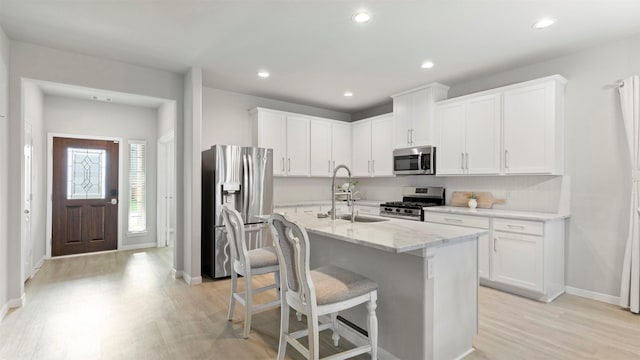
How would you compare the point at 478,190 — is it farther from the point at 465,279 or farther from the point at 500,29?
the point at 465,279

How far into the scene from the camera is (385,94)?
5211mm

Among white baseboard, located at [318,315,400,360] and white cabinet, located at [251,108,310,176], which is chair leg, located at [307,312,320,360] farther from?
white cabinet, located at [251,108,310,176]

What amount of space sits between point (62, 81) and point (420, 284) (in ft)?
13.4

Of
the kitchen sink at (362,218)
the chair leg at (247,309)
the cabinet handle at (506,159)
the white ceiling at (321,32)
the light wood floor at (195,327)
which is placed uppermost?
the white ceiling at (321,32)

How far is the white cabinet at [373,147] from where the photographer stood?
17.9 ft

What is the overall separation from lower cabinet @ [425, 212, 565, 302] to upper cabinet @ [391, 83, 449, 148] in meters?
1.48

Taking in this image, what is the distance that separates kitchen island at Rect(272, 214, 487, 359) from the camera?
6.44 feet

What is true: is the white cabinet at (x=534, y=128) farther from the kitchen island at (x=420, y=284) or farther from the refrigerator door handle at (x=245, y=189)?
the refrigerator door handle at (x=245, y=189)

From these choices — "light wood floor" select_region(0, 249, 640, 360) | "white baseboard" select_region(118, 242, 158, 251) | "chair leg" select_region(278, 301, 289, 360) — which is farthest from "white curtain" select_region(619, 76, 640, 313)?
"white baseboard" select_region(118, 242, 158, 251)

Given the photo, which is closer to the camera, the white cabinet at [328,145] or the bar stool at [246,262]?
the bar stool at [246,262]

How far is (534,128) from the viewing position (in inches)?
143

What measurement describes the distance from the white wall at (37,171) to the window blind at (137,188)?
1221 millimetres

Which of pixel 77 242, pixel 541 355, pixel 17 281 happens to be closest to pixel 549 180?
pixel 541 355

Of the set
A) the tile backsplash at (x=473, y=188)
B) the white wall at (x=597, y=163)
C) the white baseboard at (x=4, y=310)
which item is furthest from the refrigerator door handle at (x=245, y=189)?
→ the white wall at (x=597, y=163)
